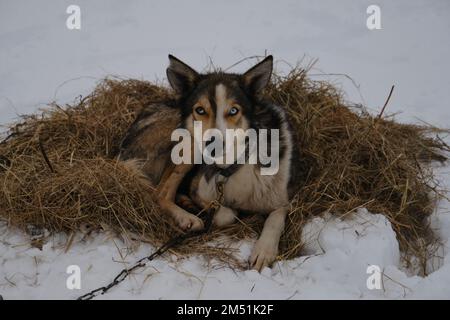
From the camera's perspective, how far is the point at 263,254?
323 centimetres

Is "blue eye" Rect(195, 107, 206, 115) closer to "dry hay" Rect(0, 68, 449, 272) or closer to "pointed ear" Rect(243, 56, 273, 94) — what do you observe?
"pointed ear" Rect(243, 56, 273, 94)

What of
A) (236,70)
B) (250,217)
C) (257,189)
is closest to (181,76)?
(257,189)

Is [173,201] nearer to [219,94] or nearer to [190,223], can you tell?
[190,223]

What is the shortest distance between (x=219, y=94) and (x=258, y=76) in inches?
14.2

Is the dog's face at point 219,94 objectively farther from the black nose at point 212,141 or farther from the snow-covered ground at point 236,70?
the snow-covered ground at point 236,70

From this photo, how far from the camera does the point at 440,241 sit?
3484mm

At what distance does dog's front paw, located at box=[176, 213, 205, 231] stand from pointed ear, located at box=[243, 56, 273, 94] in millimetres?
1040

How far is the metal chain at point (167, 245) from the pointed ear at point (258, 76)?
2.52ft

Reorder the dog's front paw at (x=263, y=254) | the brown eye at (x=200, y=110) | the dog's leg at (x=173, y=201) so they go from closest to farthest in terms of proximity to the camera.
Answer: the dog's front paw at (x=263, y=254) → the brown eye at (x=200, y=110) → the dog's leg at (x=173, y=201)


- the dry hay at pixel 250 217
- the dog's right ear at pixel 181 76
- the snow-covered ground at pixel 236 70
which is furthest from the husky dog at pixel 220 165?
the snow-covered ground at pixel 236 70

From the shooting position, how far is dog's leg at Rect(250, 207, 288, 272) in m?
3.20

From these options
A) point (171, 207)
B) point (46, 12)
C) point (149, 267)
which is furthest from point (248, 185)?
point (46, 12)

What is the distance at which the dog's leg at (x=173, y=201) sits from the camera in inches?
143

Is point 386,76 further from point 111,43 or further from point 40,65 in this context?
point 40,65
